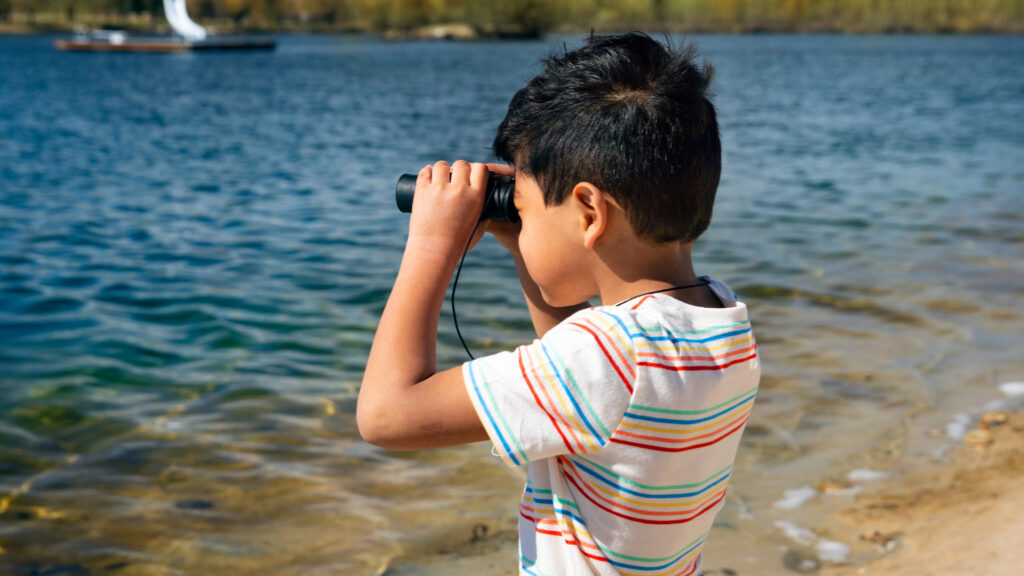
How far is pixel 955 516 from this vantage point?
3297 mm

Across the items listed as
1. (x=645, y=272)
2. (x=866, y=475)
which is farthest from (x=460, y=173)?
(x=866, y=475)

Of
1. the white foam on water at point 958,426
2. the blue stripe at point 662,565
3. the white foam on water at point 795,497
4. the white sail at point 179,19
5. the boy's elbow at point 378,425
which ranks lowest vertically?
the white foam on water at point 795,497

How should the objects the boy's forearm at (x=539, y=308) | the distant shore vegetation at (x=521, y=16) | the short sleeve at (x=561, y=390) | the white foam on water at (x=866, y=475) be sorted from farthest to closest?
the distant shore vegetation at (x=521, y=16) < the white foam on water at (x=866, y=475) < the boy's forearm at (x=539, y=308) < the short sleeve at (x=561, y=390)

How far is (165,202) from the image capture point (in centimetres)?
1122

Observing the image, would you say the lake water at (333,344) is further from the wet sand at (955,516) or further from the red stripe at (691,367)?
the red stripe at (691,367)

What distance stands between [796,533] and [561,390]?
2.38 m

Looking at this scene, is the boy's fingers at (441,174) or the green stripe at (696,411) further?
the boy's fingers at (441,174)

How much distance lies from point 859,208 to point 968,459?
272 inches

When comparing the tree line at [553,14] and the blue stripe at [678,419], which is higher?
the tree line at [553,14]

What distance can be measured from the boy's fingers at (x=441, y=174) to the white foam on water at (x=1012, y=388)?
4.10 meters

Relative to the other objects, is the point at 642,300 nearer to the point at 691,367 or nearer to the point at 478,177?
the point at 691,367

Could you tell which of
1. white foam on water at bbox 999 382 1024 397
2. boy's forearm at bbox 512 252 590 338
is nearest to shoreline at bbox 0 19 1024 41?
white foam on water at bbox 999 382 1024 397

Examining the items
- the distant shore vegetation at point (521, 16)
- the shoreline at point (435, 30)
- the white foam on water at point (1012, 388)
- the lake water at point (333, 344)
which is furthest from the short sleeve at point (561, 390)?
the distant shore vegetation at point (521, 16)

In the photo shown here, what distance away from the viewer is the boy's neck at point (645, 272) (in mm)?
1457
